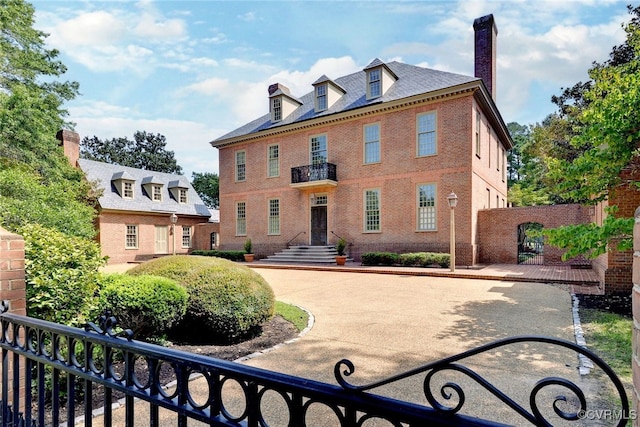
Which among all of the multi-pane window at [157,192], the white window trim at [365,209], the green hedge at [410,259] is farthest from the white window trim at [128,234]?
the green hedge at [410,259]

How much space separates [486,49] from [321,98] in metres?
9.12

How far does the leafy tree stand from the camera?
148ft

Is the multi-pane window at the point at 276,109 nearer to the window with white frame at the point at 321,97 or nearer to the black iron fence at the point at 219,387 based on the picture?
the window with white frame at the point at 321,97

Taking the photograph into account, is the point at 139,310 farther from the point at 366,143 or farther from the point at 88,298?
the point at 366,143

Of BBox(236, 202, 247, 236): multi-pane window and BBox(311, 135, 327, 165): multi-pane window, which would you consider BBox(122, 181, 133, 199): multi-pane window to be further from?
BBox(311, 135, 327, 165): multi-pane window

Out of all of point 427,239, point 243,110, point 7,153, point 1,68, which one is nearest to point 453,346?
point 427,239

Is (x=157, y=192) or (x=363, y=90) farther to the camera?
(x=157, y=192)

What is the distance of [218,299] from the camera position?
4820 mm

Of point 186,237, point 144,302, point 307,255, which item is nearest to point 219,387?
point 144,302

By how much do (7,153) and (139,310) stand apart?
16.0 meters

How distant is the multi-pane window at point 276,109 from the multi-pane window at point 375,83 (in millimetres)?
6094

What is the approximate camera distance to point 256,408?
122cm

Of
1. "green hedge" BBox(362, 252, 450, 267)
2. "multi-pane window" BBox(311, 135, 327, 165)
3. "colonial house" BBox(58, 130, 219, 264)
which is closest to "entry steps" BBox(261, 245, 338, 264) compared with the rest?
"green hedge" BBox(362, 252, 450, 267)

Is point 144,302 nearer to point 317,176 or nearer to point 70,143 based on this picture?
point 317,176
